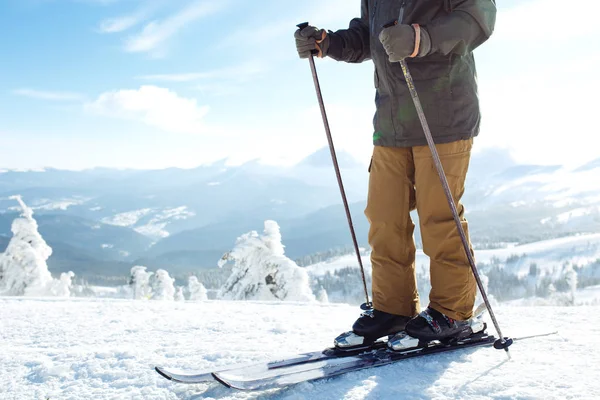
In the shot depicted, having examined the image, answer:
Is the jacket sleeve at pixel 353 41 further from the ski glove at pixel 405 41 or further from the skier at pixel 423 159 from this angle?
the ski glove at pixel 405 41

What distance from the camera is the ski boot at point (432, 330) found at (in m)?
2.78

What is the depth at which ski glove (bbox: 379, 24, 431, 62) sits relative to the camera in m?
2.54

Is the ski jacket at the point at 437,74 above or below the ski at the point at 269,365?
above

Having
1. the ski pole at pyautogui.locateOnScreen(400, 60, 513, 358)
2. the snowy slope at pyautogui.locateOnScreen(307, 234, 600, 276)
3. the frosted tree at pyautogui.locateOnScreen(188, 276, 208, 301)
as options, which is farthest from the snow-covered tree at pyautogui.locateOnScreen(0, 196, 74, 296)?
the snowy slope at pyautogui.locateOnScreen(307, 234, 600, 276)

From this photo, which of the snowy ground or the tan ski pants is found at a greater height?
the tan ski pants

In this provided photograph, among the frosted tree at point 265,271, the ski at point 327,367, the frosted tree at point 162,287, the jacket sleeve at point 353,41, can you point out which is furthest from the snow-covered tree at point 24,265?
the ski at point 327,367

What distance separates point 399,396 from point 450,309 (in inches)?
38.5

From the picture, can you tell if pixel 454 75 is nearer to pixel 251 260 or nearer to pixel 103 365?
pixel 103 365

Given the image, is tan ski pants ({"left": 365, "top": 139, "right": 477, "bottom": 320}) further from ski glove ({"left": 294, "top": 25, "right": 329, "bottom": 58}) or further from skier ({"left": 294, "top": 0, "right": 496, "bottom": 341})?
ski glove ({"left": 294, "top": 25, "right": 329, "bottom": 58})

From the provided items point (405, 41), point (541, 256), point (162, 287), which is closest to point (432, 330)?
point (405, 41)

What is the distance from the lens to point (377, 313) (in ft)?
10.3

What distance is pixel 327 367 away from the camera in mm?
2525

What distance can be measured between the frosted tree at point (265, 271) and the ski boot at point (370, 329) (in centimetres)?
1493

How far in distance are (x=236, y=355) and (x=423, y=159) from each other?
1.81m
